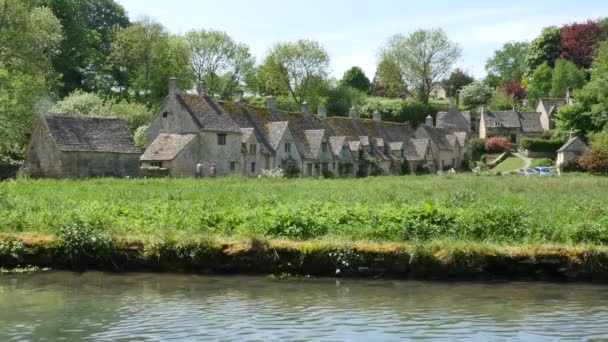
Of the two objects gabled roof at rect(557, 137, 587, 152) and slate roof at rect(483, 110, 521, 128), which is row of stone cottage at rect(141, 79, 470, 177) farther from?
slate roof at rect(483, 110, 521, 128)

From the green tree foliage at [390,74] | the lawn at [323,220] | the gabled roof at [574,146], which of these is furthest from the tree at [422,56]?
the lawn at [323,220]

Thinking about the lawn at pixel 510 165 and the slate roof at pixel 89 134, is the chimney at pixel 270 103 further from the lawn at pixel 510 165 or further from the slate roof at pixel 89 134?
the lawn at pixel 510 165

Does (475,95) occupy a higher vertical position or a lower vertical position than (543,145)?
higher

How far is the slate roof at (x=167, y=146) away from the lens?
53094 millimetres

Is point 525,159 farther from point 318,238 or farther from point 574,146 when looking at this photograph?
point 318,238

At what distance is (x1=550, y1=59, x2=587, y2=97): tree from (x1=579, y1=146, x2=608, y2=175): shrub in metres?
66.4

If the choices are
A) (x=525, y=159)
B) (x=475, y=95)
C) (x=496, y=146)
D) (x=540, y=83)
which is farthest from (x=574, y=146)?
(x=540, y=83)

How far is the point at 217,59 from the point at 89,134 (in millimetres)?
55740

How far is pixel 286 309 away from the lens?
545 inches

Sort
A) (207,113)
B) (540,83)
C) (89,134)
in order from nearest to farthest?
(89,134)
(207,113)
(540,83)

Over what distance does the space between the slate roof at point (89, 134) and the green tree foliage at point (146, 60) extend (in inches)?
1513

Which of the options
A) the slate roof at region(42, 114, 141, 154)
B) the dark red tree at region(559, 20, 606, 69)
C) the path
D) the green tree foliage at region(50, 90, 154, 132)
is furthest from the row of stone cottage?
the dark red tree at region(559, 20, 606, 69)

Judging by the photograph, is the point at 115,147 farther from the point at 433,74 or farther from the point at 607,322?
the point at 433,74

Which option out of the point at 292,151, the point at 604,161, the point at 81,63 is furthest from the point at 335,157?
the point at 81,63
